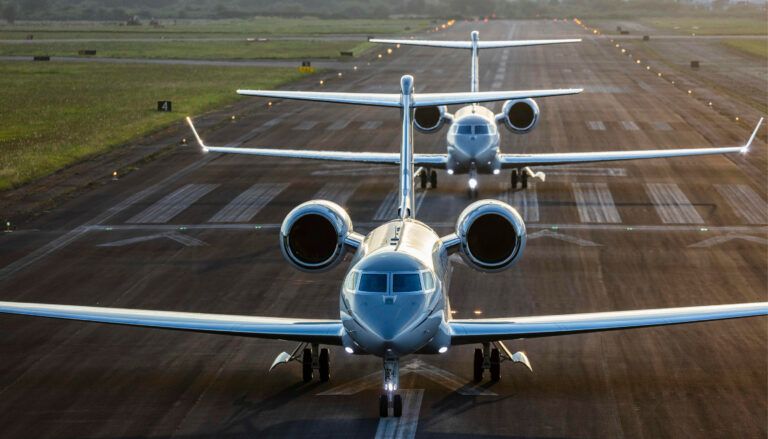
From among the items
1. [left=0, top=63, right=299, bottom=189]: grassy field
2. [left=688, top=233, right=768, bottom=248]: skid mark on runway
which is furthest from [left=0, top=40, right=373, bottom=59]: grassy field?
[left=688, top=233, right=768, bottom=248]: skid mark on runway

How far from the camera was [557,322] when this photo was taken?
19359 millimetres

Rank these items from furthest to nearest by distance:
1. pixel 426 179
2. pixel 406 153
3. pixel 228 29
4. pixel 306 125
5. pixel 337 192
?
1. pixel 228 29
2. pixel 306 125
3. pixel 426 179
4. pixel 337 192
5. pixel 406 153

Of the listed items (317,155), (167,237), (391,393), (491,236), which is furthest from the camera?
(317,155)

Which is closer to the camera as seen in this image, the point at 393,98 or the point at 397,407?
the point at 397,407

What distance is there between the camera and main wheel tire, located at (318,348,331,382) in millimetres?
21234

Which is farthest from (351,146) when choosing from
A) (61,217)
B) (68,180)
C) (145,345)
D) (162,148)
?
(145,345)

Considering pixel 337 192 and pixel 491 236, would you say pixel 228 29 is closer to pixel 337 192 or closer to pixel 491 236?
pixel 337 192

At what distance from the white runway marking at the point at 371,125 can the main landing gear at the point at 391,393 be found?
139 feet

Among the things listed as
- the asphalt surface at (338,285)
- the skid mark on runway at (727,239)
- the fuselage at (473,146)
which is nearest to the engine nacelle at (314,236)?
the asphalt surface at (338,285)

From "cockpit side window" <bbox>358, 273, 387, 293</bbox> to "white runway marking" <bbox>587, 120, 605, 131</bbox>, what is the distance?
42388mm

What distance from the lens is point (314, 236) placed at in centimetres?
2150

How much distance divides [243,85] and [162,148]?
1133 inches

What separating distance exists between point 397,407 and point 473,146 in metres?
21.1

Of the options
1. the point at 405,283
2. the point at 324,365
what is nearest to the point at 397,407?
the point at 405,283
